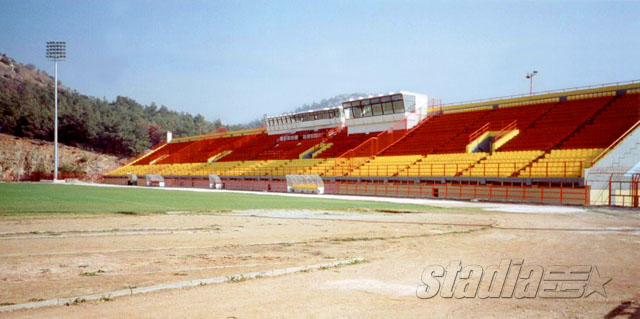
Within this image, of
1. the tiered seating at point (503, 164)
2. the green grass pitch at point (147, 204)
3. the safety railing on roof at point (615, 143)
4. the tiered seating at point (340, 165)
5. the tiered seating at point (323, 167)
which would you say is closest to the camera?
the green grass pitch at point (147, 204)

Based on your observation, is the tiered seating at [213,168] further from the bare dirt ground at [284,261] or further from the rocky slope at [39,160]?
the bare dirt ground at [284,261]

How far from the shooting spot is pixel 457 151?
3856 centimetres

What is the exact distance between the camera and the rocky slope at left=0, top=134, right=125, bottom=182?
85.9 metres

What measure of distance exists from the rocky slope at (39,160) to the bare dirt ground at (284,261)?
78236 mm

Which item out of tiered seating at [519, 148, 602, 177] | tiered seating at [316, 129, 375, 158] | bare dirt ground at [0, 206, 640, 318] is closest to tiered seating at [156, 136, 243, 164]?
tiered seating at [316, 129, 375, 158]

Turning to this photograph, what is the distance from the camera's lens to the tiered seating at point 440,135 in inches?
1610

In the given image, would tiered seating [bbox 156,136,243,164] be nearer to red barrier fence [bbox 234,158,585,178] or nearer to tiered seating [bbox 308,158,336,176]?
red barrier fence [bbox 234,158,585,178]

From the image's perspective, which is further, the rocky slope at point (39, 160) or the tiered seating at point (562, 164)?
the rocky slope at point (39, 160)

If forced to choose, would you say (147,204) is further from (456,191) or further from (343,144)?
(343,144)

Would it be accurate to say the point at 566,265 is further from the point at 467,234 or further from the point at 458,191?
the point at 458,191

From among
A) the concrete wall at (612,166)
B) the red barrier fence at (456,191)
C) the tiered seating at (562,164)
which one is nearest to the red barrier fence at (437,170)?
the tiered seating at (562,164)

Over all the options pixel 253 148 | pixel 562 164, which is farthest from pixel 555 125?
pixel 253 148

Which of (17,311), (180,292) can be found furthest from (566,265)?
(17,311)

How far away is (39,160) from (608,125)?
91.9 metres
